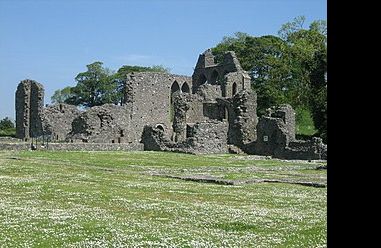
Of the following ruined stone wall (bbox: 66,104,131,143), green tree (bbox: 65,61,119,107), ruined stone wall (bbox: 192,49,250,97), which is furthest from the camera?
green tree (bbox: 65,61,119,107)

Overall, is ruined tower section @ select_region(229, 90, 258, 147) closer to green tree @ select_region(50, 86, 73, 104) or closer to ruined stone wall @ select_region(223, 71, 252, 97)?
ruined stone wall @ select_region(223, 71, 252, 97)

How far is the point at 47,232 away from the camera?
28.5 ft

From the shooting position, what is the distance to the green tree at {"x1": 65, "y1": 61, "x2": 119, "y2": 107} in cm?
9688

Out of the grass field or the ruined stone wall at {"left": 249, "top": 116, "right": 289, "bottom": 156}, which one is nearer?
the grass field

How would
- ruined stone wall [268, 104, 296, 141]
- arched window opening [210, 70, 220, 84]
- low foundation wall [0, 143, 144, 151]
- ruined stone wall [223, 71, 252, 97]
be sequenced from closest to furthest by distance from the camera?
1. low foundation wall [0, 143, 144, 151]
2. ruined stone wall [268, 104, 296, 141]
3. ruined stone wall [223, 71, 252, 97]
4. arched window opening [210, 70, 220, 84]

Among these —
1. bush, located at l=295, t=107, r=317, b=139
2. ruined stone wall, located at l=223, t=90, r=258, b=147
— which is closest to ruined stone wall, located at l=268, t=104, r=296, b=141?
ruined stone wall, located at l=223, t=90, r=258, b=147

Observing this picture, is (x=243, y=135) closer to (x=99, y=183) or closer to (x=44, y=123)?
(x=44, y=123)

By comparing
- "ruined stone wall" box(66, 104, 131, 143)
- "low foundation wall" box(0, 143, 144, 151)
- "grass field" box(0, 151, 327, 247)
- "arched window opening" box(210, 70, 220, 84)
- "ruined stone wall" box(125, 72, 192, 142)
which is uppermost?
"arched window opening" box(210, 70, 220, 84)

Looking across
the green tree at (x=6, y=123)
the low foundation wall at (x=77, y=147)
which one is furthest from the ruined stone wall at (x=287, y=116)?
the green tree at (x=6, y=123)

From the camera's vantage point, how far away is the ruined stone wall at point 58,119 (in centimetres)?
4966

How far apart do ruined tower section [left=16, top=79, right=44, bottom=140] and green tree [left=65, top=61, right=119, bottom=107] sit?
1742 inches

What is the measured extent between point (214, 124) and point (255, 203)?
93.7 ft

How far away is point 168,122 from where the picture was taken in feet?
180

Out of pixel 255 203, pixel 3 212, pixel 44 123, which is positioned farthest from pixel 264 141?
pixel 3 212
